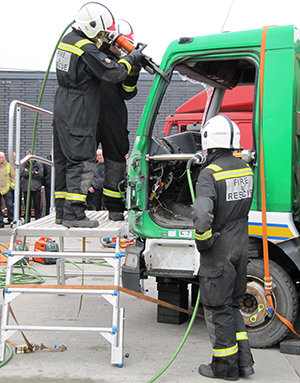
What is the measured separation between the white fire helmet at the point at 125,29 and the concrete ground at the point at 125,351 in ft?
9.29

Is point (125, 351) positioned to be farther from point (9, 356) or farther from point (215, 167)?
point (215, 167)

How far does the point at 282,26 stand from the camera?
14.6 feet

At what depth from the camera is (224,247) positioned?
387 centimetres

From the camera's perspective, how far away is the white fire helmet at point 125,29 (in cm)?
503

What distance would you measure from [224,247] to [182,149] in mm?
1704

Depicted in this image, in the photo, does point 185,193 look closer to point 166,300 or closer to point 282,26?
point 166,300

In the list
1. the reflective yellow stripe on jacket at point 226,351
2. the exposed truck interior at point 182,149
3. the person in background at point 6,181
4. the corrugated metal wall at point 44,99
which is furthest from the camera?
the corrugated metal wall at point 44,99

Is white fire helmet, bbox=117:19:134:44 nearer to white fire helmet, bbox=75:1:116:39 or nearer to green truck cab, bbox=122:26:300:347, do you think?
white fire helmet, bbox=75:1:116:39

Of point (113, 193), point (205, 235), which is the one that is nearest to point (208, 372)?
point (205, 235)

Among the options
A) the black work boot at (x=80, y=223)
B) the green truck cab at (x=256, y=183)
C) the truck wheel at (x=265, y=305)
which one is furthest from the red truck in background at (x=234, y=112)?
the black work boot at (x=80, y=223)

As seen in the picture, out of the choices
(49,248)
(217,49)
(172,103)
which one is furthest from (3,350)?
(172,103)

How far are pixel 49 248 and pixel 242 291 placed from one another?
188 inches

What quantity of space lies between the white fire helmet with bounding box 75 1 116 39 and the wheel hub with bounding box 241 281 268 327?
2592 millimetres

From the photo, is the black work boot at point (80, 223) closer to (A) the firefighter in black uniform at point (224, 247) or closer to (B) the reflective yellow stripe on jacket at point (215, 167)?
(A) the firefighter in black uniform at point (224, 247)
